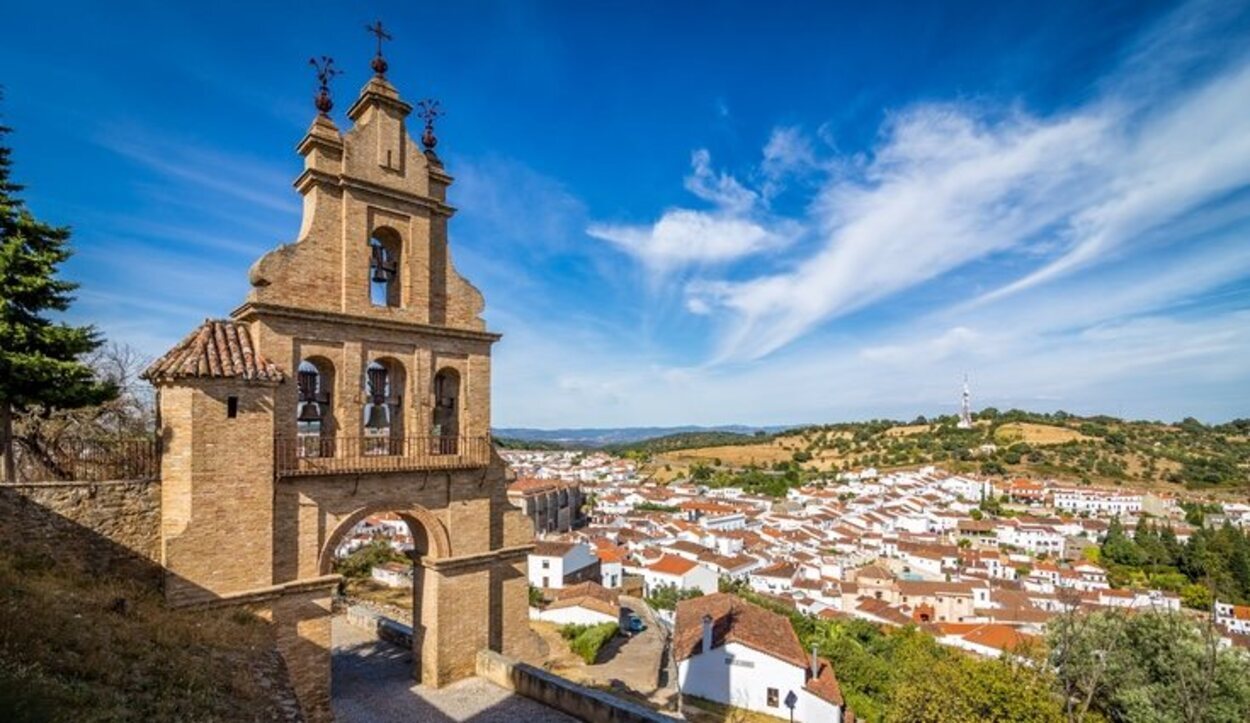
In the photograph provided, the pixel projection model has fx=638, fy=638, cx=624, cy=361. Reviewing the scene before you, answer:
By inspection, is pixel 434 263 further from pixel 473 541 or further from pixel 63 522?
pixel 63 522

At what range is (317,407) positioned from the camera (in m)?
11.2

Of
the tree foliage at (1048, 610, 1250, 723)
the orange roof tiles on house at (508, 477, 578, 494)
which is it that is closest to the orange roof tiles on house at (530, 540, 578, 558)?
the orange roof tiles on house at (508, 477, 578, 494)

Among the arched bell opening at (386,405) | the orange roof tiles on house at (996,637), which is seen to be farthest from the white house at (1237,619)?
the arched bell opening at (386,405)

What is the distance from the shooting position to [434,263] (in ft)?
41.7

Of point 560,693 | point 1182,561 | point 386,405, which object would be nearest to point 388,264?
Answer: point 386,405

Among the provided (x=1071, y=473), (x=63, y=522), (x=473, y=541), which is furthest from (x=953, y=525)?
(x=63, y=522)

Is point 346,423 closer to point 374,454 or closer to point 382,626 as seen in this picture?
point 374,454

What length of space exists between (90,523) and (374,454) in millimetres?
3941

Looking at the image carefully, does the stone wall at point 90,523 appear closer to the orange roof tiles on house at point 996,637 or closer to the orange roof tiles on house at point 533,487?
the orange roof tiles on house at point 996,637

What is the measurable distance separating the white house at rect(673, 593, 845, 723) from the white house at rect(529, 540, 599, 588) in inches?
890

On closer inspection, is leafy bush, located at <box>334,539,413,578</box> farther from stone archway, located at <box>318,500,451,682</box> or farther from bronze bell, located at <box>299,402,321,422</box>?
bronze bell, located at <box>299,402,321,422</box>

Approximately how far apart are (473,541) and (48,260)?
9.07 meters

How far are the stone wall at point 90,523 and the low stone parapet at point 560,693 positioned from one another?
5.86 m

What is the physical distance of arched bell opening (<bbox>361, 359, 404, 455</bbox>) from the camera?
11.8 m
